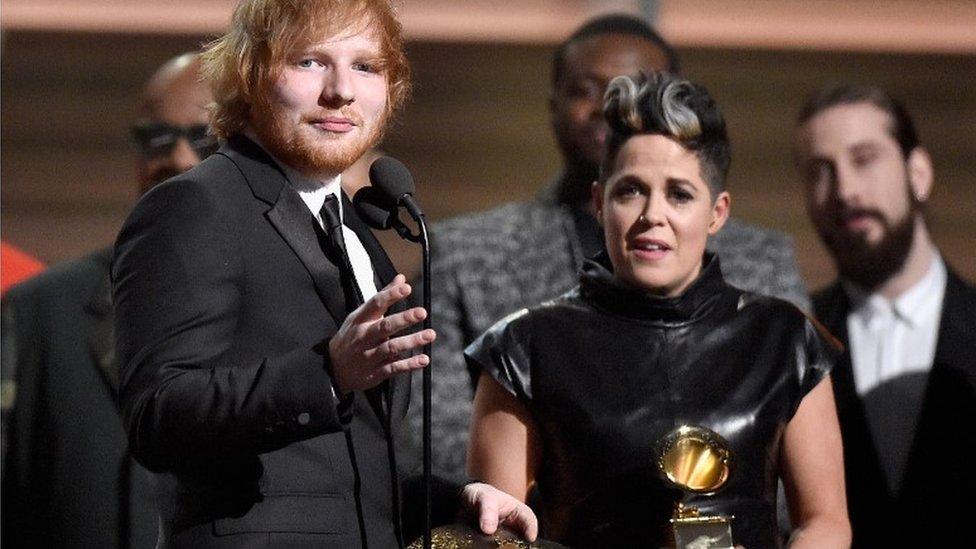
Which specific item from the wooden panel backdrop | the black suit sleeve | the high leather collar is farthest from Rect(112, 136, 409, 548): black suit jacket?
the wooden panel backdrop

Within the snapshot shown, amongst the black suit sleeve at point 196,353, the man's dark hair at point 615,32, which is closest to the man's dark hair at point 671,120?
the black suit sleeve at point 196,353

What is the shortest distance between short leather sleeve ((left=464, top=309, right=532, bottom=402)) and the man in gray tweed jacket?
33.1 inches

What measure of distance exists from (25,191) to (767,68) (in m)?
2.52

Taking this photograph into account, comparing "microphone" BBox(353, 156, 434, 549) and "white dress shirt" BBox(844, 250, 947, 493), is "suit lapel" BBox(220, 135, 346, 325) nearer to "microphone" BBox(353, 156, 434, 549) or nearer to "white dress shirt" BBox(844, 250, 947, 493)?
"microphone" BBox(353, 156, 434, 549)

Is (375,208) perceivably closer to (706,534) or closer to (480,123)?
(706,534)

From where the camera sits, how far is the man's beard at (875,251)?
461cm

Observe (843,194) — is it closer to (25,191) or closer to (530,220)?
(530,220)

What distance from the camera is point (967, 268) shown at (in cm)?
646

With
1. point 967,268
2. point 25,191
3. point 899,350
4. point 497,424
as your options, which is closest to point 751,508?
point 497,424

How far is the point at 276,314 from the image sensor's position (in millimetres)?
2523

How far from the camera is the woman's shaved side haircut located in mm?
2590

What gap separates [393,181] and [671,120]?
2.14 ft

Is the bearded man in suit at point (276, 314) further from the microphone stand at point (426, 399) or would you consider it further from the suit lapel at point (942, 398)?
the suit lapel at point (942, 398)

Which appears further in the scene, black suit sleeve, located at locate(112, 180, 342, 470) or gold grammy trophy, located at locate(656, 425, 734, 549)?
gold grammy trophy, located at locate(656, 425, 734, 549)
